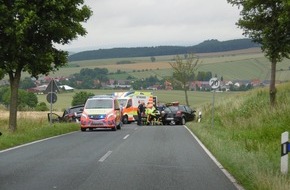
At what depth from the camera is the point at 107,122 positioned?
88.2 feet

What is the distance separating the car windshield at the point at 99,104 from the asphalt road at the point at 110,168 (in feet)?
37.1

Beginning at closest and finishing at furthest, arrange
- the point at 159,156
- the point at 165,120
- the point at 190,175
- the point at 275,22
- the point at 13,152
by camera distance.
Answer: the point at 190,175 → the point at 159,156 → the point at 13,152 → the point at 275,22 → the point at 165,120

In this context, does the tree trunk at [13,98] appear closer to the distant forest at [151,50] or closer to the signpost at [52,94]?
the signpost at [52,94]

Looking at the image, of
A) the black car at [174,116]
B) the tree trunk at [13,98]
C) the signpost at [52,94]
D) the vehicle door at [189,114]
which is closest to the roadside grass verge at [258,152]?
the tree trunk at [13,98]

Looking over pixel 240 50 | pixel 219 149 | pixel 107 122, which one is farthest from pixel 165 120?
pixel 240 50

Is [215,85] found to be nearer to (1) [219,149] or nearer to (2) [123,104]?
(1) [219,149]

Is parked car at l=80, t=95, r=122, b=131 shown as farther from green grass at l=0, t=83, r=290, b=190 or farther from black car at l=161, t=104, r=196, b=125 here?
black car at l=161, t=104, r=196, b=125

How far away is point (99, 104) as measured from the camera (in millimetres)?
27984

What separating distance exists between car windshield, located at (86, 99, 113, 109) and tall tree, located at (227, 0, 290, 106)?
344 inches

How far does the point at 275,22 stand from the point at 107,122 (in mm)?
10560

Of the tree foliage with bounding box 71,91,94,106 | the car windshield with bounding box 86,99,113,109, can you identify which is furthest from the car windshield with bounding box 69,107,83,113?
the tree foliage with bounding box 71,91,94,106

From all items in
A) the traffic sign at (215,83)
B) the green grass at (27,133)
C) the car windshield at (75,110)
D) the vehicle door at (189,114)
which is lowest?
the vehicle door at (189,114)

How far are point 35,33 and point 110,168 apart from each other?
11336 mm

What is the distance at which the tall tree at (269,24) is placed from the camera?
20.7m
